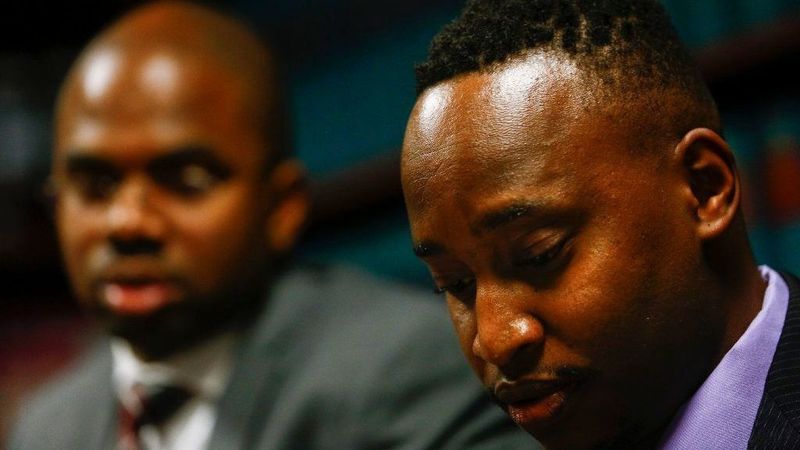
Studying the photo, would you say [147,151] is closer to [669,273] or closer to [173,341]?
[173,341]

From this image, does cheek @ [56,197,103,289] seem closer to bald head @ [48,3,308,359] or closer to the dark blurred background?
bald head @ [48,3,308,359]

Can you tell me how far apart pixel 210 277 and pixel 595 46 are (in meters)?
0.64

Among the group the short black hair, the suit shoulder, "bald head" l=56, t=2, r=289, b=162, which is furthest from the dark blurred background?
the suit shoulder

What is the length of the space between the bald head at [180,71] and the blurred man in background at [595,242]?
0.59m

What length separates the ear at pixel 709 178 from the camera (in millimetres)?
679

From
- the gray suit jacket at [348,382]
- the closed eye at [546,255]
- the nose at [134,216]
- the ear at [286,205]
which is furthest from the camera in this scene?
the ear at [286,205]

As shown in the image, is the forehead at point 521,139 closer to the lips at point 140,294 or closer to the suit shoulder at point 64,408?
the lips at point 140,294

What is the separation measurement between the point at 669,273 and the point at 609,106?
113 mm

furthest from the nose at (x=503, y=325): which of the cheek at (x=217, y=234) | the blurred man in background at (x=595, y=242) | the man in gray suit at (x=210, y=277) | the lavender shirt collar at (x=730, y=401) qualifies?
the cheek at (x=217, y=234)

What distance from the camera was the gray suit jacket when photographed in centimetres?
104

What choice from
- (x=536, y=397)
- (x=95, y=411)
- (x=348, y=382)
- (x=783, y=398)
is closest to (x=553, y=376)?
(x=536, y=397)

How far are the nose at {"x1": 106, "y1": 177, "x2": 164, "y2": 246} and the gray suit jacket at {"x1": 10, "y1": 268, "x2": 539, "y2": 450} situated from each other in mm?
177

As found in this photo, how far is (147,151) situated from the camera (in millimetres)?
1195

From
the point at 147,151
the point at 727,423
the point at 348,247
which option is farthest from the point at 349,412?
the point at 348,247
